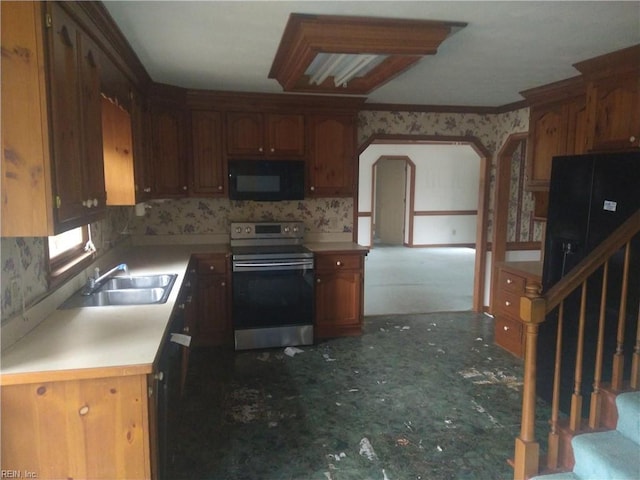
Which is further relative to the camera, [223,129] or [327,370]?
[223,129]

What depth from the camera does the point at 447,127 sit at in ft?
16.4

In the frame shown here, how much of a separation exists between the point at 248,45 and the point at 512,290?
9.81 feet

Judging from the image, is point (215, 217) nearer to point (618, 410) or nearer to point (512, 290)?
point (512, 290)

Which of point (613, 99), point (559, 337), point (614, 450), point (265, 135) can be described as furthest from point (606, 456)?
point (265, 135)

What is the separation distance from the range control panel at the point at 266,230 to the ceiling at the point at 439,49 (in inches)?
52.2

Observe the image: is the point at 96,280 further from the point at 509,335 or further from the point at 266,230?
the point at 509,335

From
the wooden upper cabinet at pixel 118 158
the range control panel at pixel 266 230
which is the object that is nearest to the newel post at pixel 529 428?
the wooden upper cabinet at pixel 118 158

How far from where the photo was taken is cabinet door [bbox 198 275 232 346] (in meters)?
4.01

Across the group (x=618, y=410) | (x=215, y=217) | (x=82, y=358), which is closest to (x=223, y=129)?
(x=215, y=217)

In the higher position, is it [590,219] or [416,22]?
[416,22]

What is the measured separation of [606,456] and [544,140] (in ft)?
9.22

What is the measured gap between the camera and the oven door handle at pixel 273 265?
3.91 meters

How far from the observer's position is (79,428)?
157 centimetres

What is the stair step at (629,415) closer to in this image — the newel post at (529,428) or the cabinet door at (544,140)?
the newel post at (529,428)
